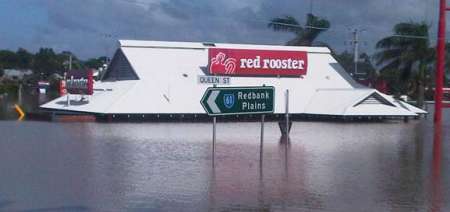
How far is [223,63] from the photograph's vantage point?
5412 cm

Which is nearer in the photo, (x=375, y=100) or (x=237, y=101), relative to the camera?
(x=237, y=101)

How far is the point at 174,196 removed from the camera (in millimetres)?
14688

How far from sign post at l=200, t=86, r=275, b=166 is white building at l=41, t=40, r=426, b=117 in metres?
29.5

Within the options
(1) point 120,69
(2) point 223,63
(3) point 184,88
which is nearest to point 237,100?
(3) point 184,88

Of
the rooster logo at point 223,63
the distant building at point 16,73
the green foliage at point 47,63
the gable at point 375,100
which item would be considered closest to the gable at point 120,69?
the rooster logo at point 223,63

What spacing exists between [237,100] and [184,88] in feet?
113

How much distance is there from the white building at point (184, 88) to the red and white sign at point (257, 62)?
68 centimetres

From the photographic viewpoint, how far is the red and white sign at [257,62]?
53978 mm

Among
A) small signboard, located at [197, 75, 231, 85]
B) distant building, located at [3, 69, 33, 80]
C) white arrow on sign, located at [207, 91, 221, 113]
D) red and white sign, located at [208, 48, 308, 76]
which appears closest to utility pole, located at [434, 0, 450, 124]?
red and white sign, located at [208, 48, 308, 76]

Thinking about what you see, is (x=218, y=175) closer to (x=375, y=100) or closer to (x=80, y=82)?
(x=80, y=82)

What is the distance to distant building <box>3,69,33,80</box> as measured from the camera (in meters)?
141

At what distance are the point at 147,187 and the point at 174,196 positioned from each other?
4.39ft

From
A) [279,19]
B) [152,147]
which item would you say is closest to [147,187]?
[152,147]

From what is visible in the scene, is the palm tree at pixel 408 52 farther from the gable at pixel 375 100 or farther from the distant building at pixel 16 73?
the distant building at pixel 16 73
